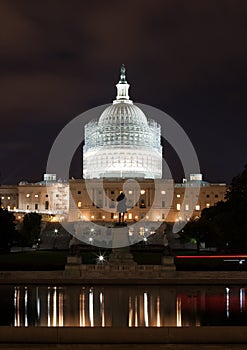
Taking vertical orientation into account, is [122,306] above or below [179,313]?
above

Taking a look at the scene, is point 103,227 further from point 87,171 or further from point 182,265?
point 182,265

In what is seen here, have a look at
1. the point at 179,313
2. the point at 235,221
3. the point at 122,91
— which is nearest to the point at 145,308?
the point at 179,313

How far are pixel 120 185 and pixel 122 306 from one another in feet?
312

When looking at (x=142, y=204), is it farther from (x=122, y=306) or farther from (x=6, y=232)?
(x=122, y=306)

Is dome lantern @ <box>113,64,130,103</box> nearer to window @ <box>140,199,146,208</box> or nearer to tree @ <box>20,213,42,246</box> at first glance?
window @ <box>140,199,146,208</box>

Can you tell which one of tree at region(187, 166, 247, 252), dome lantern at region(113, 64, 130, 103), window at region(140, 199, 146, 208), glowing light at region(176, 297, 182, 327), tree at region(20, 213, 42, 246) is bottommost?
glowing light at region(176, 297, 182, 327)

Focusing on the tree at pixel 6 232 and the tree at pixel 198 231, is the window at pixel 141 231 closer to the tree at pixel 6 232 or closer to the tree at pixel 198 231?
the tree at pixel 198 231

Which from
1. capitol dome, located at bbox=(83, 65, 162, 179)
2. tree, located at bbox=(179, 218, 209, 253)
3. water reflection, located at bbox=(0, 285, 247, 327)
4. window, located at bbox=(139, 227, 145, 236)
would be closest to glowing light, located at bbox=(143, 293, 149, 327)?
water reflection, located at bbox=(0, 285, 247, 327)

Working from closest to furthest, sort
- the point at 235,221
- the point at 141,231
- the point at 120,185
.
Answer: the point at 235,221
the point at 141,231
the point at 120,185

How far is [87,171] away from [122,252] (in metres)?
85.1

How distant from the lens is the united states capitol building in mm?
121688

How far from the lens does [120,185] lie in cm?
12256

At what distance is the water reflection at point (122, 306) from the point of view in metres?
23.3

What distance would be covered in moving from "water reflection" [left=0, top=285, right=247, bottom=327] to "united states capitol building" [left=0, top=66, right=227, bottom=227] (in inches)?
3265
